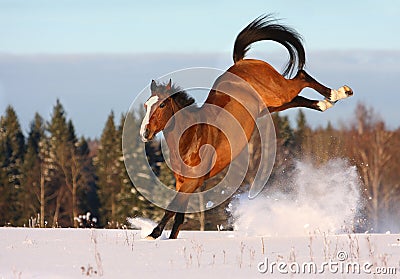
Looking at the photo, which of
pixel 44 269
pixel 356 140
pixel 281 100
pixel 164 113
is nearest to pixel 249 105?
pixel 281 100

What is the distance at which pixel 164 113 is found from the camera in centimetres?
1041

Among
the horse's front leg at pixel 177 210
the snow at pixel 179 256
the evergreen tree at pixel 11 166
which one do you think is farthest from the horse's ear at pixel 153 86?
the evergreen tree at pixel 11 166

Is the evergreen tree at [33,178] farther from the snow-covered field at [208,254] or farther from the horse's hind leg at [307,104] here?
the snow-covered field at [208,254]

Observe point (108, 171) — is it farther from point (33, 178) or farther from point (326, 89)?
point (326, 89)

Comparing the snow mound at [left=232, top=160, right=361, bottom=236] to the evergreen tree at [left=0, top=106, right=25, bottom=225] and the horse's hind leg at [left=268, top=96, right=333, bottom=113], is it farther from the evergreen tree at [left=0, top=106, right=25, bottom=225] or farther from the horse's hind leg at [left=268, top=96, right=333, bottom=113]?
the evergreen tree at [left=0, top=106, right=25, bottom=225]

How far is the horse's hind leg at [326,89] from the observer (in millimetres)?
12367

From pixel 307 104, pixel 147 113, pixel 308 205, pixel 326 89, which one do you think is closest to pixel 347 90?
pixel 326 89

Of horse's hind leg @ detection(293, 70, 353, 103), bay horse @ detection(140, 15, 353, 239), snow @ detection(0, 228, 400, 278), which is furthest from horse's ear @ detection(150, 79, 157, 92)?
horse's hind leg @ detection(293, 70, 353, 103)

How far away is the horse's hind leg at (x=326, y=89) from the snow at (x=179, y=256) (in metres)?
3.25

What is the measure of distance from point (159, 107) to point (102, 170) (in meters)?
44.8

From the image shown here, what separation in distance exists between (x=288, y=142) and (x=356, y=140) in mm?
4041

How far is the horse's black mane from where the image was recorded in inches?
417

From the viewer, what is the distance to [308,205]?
41.2ft

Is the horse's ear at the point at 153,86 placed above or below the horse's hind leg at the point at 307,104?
below
